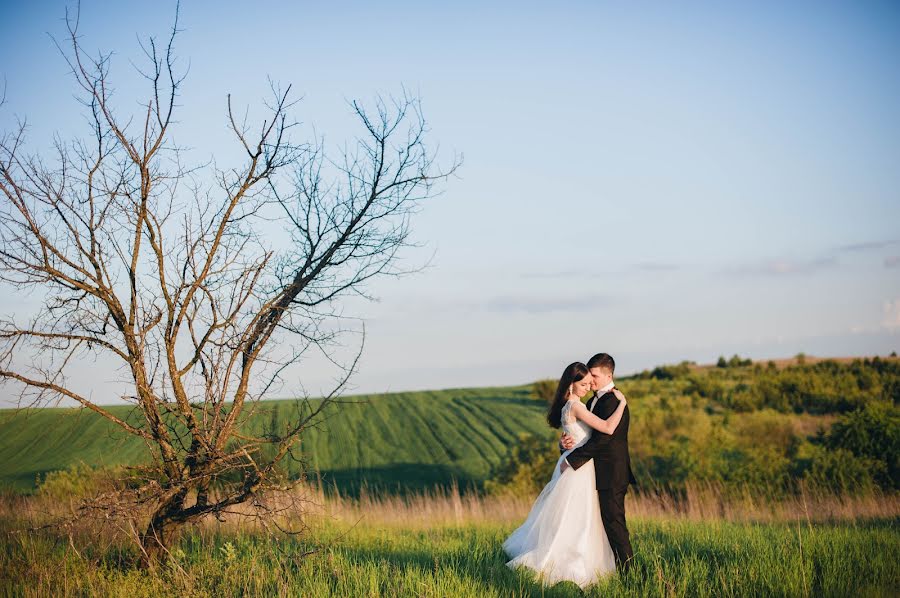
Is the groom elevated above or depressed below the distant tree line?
above

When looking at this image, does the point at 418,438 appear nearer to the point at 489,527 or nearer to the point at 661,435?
the point at 661,435

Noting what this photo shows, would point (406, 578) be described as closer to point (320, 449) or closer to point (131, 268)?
point (131, 268)

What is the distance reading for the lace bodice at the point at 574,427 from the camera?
6922mm

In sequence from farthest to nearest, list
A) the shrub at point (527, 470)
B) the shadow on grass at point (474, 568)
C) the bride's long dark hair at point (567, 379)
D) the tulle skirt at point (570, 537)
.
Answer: the shrub at point (527, 470), the bride's long dark hair at point (567, 379), the tulle skirt at point (570, 537), the shadow on grass at point (474, 568)

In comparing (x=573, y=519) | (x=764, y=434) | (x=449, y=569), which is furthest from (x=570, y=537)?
(x=764, y=434)

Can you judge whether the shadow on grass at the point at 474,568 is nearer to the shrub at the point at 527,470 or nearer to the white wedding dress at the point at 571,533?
the white wedding dress at the point at 571,533

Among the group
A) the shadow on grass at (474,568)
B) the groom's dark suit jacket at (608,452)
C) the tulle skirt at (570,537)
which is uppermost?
the groom's dark suit jacket at (608,452)

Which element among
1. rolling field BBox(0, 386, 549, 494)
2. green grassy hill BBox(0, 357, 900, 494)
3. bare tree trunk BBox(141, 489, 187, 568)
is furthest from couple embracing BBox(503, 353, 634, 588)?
rolling field BBox(0, 386, 549, 494)

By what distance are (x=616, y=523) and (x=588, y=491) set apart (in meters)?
0.40

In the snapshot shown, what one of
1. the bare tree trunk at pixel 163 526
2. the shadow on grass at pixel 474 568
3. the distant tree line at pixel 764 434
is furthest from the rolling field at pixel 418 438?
the bare tree trunk at pixel 163 526

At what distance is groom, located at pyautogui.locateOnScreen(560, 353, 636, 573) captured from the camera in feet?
22.2

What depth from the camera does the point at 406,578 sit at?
6492 millimetres

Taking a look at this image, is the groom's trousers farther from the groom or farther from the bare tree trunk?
the bare tree trunk

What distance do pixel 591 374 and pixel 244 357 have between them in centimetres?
375
